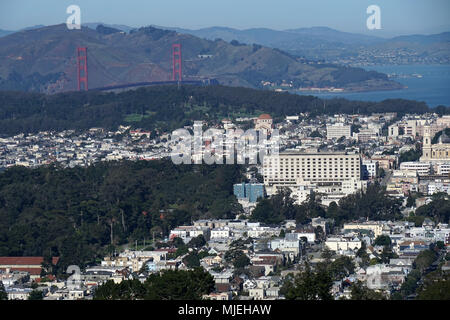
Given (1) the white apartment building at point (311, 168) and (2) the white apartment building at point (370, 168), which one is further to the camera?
(2) the white apartment building at point (370, 168)

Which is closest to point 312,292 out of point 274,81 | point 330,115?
point 330,115

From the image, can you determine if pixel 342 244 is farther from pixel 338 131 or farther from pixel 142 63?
pixel 142 63

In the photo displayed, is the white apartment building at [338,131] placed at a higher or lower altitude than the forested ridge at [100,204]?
lower

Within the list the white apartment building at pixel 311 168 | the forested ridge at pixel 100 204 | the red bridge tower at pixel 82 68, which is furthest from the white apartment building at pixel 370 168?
the red bridge tower at pixel 82 68

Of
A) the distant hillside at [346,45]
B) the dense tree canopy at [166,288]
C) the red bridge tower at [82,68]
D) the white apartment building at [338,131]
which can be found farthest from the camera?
the distant hillside at [346,45]

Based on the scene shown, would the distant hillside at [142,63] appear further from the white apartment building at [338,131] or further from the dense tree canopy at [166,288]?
the dense tree canopy at [166,288]

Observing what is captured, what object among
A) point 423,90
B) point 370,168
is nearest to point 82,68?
point 423,90

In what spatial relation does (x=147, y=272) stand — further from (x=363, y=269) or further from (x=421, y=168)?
(x=421, y=168)
